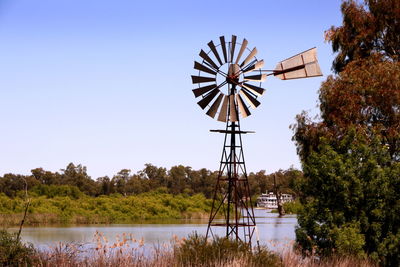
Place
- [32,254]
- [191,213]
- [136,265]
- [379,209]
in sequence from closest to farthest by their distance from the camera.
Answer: [136,265]
[32,254]
[379,209]
[191,213]

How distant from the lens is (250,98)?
1460cm

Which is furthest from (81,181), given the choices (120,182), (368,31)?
(368,31)

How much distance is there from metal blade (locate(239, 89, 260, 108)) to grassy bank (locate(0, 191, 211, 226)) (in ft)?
89.3

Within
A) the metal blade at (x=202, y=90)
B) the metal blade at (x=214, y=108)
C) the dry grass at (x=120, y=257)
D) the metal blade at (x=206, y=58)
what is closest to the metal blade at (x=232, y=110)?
the metal blade at (x=214, y=108)

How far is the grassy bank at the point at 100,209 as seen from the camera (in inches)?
1750

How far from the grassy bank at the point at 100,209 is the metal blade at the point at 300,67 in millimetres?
27393

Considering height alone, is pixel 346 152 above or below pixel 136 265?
above

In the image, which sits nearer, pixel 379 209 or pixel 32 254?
pixel 32 254

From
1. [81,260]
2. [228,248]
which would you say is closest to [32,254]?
[81,260]

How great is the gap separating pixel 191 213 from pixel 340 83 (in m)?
37.7

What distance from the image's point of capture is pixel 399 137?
60.8ft

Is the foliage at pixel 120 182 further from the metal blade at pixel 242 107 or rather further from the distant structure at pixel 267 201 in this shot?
the metal blade at pixel 242 107

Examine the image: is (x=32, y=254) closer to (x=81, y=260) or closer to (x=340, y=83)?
(x=81, y=260)

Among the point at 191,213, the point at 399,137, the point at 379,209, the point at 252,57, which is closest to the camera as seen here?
the point at 379,209
